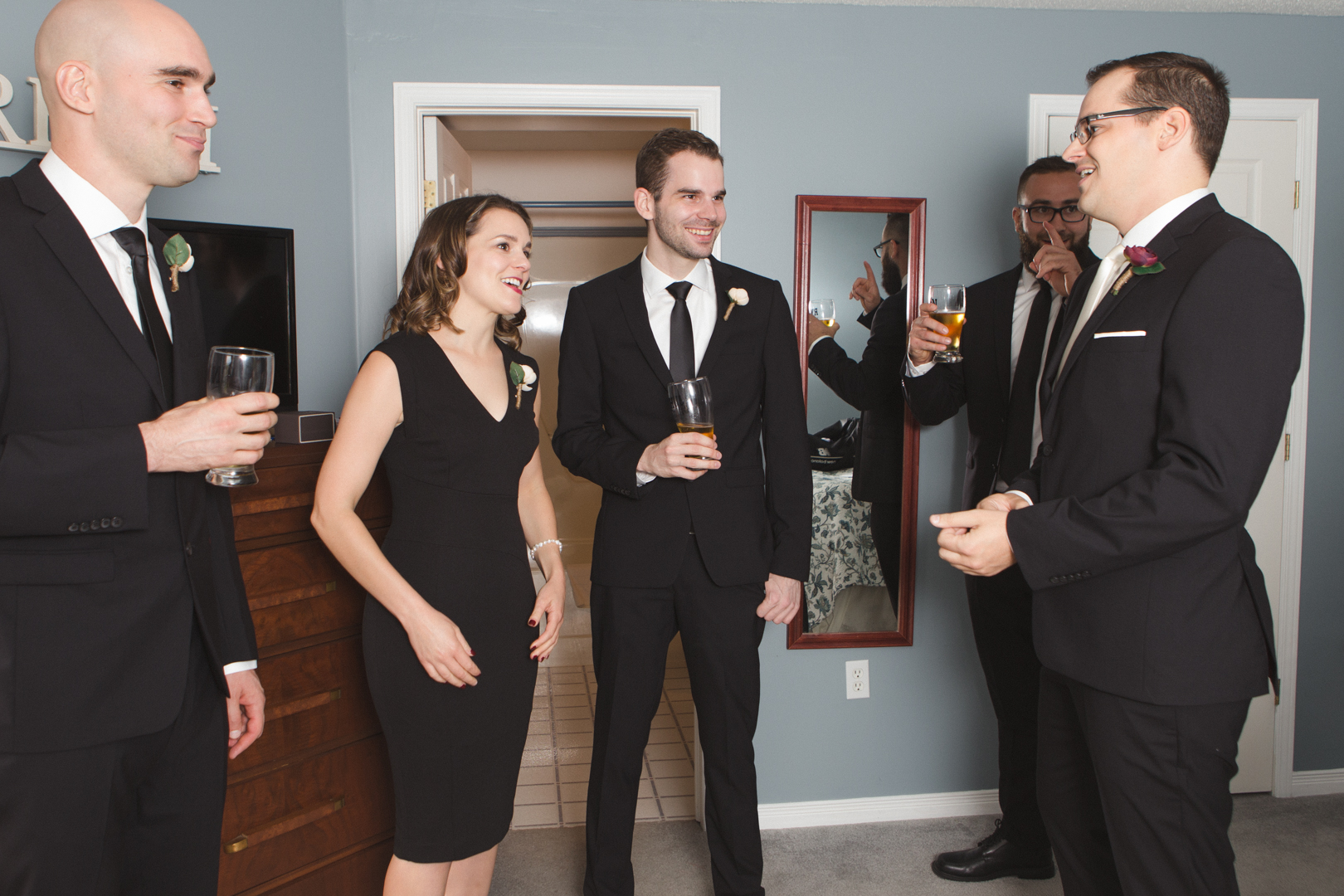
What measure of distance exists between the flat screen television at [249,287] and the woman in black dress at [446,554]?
2.15ft

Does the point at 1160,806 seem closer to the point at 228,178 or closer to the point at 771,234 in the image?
the point at 771,234

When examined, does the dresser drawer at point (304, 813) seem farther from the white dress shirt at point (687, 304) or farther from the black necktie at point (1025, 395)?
the black necktie at point (1025, 395)

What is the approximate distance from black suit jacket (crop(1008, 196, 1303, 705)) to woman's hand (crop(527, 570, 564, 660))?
99cm

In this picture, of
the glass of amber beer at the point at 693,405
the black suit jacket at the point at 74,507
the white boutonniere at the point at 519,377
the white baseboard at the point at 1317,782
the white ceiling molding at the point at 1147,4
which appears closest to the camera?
the black suit jacket at the point at 74,507

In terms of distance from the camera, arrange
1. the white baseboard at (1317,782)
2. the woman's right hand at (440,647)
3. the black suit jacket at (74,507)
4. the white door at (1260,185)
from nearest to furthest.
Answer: the black suit jacket at (74,507) < the woman's right hand at (440,647) < the white door at (1260,185) < the white baseboard at (1317,782)

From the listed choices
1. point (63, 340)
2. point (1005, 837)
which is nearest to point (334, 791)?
→ point (63, 340)

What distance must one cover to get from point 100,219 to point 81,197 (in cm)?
4

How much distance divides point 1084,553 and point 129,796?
4.96 ft

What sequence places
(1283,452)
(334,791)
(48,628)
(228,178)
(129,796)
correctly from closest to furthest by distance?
(48,628) < (129,796) < (334,791) < (228,178) < (1283,452)

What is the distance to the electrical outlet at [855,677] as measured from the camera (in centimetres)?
292

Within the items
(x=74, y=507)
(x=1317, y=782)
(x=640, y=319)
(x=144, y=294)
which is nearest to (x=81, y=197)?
(x=144, y=294)

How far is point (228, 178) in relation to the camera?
2424 mm

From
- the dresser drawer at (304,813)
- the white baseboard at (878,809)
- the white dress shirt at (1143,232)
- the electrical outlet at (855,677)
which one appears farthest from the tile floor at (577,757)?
the white dress shirt at (1143,232)

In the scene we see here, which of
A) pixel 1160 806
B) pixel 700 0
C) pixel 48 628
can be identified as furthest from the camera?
pixel 700 0
